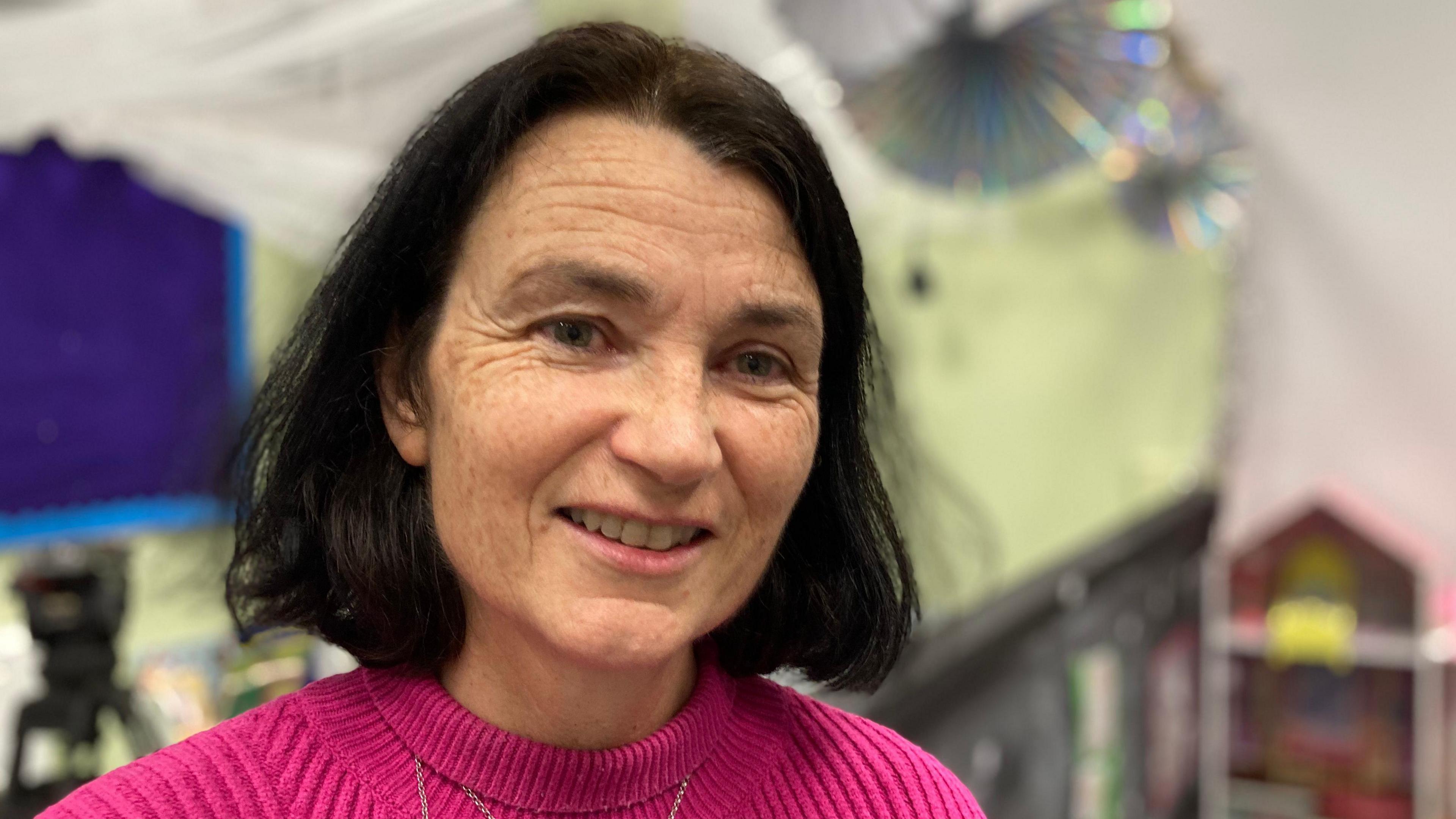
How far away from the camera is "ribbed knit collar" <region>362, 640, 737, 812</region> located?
2.90 feet

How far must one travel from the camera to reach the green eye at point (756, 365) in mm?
894

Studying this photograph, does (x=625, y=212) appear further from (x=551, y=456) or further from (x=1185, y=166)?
(x=1185, y=166)

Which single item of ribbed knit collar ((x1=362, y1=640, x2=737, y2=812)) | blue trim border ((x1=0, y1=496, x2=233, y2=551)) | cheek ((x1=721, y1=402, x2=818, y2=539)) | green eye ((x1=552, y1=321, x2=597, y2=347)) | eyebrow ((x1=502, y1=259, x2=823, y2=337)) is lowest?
ribbed knit collar ((x1=362, y1=640, x2=737, y2=812))

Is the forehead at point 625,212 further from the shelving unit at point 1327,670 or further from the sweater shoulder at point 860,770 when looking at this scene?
the shelving unit at point 1327,670

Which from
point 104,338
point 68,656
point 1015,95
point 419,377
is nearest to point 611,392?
point 419,377

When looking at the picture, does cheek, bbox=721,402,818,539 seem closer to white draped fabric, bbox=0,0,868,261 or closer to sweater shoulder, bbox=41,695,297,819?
sweater shoulder, bbox=41,695,297,819

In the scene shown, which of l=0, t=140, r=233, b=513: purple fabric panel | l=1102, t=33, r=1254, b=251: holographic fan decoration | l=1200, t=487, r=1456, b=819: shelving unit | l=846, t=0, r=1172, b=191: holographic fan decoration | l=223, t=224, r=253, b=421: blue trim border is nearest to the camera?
l=0, t=140, r=233, b=513: purple fabric panel

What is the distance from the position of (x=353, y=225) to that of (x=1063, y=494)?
3224 mm

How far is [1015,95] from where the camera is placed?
2.41m

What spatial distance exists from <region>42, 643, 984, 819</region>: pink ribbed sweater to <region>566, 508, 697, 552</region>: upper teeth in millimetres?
191

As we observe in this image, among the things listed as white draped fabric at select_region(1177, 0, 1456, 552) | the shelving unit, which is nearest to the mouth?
the shelving unit

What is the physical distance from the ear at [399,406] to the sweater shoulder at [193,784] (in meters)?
0.24

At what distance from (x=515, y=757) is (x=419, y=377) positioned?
31cm

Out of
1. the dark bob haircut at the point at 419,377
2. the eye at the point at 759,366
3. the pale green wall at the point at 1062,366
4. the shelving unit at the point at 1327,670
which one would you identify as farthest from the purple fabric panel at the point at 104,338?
the shelving unit at the point at 1327,670
